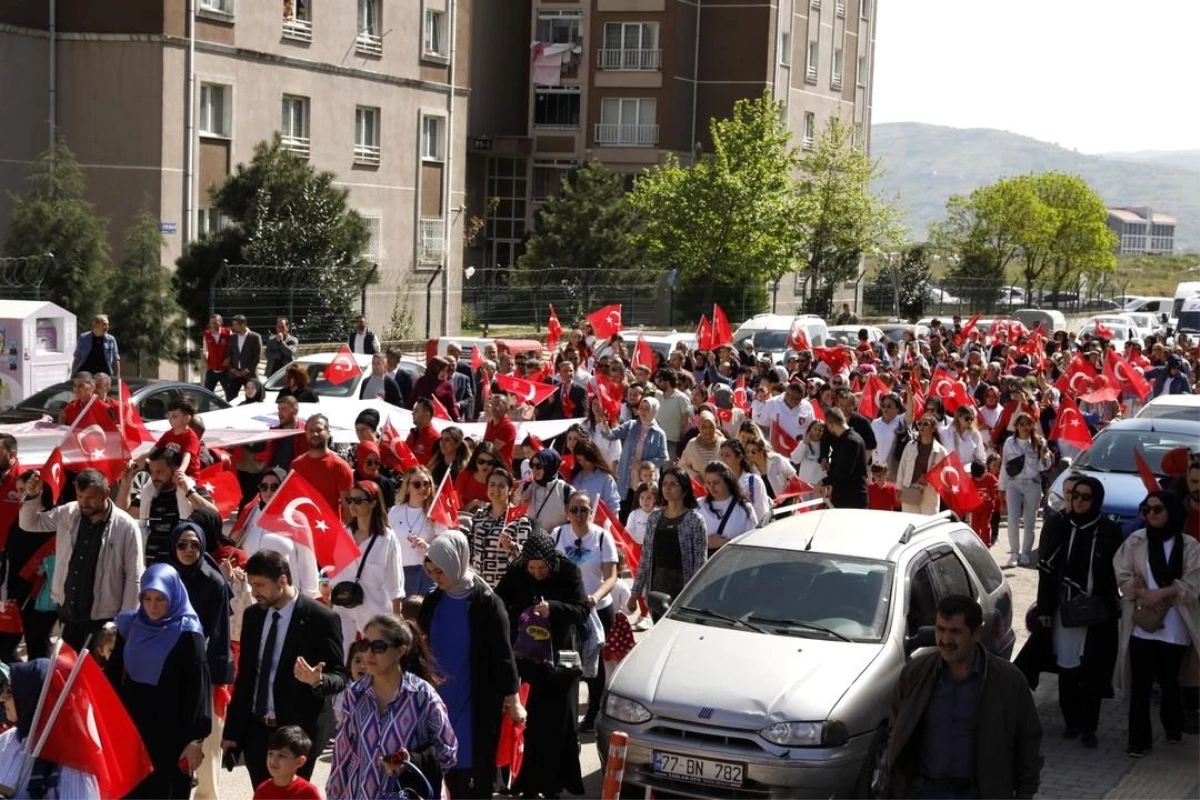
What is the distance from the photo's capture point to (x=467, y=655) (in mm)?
8258

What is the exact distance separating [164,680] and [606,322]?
18880 mm

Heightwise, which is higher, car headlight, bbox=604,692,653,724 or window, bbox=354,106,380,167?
window, bbox=354,106,380,167

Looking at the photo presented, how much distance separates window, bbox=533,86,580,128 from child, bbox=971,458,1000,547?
48636mm

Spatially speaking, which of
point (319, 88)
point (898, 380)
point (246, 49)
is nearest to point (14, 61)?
point (246, 49)

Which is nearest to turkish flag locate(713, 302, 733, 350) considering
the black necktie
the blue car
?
the blue car

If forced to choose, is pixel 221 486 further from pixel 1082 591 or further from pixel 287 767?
pixel 287 767

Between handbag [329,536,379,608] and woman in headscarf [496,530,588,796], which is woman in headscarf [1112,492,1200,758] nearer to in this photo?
woman in headscarf [496,530,588,796]

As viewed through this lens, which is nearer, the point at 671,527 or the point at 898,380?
the point at 671,527

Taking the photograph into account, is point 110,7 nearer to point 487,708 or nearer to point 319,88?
point 319,88

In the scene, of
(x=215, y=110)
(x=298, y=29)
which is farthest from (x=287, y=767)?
(x=298, y=29)

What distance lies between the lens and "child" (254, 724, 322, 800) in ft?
22.2

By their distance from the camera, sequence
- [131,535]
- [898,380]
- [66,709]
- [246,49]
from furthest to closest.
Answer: [246,49]
[898,380]
[131,535]
[66,709]

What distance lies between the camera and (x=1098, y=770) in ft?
35.1

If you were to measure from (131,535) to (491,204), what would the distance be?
2166 inches
